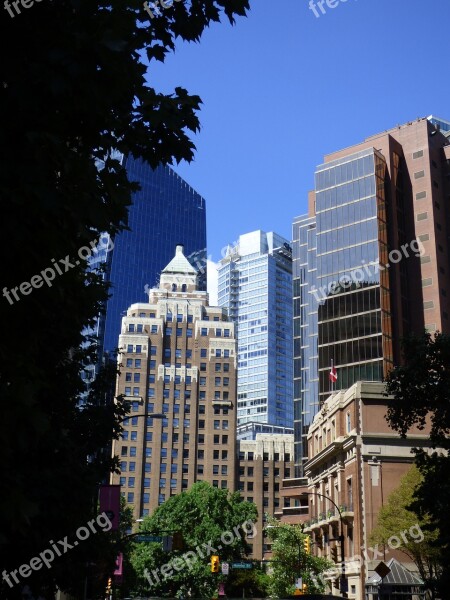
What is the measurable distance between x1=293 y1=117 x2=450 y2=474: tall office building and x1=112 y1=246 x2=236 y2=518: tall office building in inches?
1427

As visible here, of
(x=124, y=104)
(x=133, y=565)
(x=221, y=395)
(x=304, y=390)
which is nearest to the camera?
(x=124, y=104)

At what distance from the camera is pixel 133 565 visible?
77938 mm

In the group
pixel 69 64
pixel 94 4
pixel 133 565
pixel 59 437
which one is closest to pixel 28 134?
pixel 69 64

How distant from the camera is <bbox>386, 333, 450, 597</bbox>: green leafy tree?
2434 cm

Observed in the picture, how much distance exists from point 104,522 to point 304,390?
379 feet

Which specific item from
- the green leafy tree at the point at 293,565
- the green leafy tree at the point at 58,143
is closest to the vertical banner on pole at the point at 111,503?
the green leafy tree at the point at 58,143

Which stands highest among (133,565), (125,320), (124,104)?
(125,320)

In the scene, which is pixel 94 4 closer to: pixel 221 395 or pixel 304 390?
pixel 304 390
